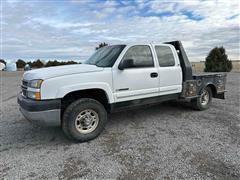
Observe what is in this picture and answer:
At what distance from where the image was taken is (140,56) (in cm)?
388

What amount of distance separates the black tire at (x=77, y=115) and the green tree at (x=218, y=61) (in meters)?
22.6

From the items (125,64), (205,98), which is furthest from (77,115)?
(205,98)

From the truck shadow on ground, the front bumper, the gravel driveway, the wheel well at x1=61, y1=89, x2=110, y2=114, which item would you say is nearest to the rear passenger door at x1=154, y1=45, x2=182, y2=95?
the gravel driveway

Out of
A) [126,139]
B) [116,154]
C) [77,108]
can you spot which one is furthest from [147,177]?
[77,108]

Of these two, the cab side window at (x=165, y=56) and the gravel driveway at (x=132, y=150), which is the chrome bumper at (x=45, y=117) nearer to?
the gravel driveway at (x=132, y=150)

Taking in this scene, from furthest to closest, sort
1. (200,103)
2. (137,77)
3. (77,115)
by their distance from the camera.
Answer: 1. (200,103)
2. (137,77)
3. (77,115)

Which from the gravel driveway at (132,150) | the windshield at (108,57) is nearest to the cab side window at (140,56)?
the windshield at (108,57)

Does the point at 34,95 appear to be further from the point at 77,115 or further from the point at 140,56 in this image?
the point at 140,56

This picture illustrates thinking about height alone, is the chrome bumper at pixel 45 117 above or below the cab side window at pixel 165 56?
below

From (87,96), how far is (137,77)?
3.82 feet

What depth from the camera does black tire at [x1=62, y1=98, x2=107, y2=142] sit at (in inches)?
123

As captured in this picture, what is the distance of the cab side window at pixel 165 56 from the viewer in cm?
414

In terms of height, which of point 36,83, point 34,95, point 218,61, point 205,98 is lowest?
point 205,98

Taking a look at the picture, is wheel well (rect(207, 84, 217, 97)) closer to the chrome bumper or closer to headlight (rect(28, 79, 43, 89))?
the chrome bumper
